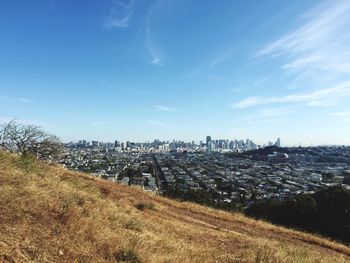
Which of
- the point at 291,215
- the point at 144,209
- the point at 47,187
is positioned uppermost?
the point at 47,187

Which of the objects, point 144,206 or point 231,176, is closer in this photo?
point 144,206

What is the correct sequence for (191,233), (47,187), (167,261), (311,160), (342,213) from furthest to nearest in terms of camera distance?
(311,160) → (342,213) → (191,233) → (47,187) → (167,261)

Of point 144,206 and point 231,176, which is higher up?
point 144,206

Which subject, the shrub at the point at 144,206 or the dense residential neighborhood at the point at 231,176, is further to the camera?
the dense residential neighborhood at the point at 231,176

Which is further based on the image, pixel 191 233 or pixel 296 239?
pixel 296 239

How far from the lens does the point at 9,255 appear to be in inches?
163

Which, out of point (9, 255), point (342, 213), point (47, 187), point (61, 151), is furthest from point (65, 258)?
point (342, 213)

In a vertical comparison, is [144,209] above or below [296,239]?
above

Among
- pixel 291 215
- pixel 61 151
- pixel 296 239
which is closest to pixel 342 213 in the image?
pixel 291 215

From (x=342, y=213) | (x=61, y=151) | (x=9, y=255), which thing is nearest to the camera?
(x=9, y=255)

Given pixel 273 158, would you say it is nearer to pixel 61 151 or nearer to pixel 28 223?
pixel 61 151

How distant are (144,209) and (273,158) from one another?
166 meters

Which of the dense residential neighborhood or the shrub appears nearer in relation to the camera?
the shrub

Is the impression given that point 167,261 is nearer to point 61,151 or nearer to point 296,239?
point 296,239
